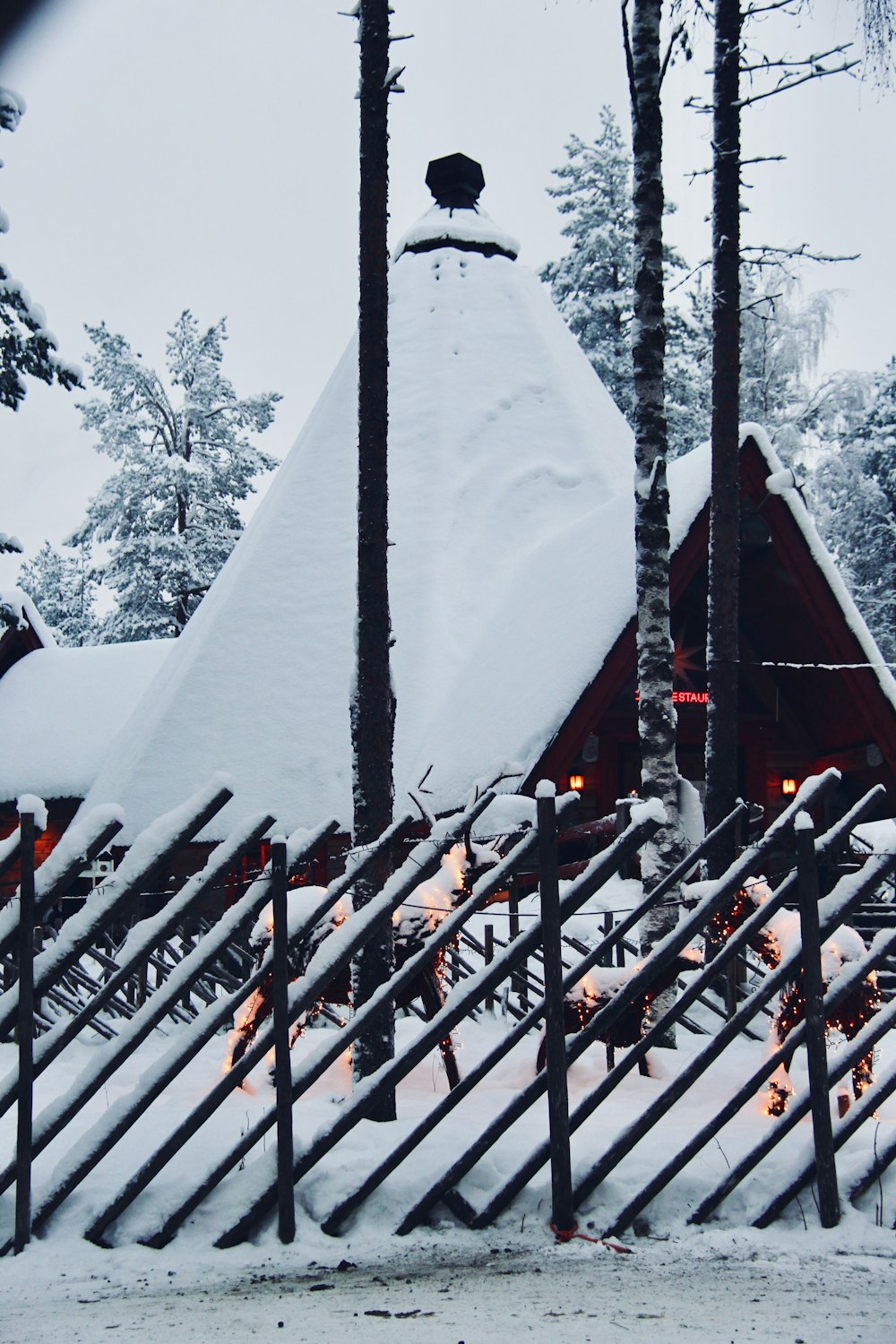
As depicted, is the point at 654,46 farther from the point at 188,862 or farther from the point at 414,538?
the point at 188,862

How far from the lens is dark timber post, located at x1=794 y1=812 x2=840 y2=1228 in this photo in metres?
4.34

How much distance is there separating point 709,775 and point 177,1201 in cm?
667

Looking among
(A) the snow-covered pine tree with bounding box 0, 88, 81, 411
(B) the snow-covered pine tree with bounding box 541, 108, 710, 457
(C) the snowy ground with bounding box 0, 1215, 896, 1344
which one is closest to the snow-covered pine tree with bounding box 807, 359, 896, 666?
(B) the snow-covered pine tree with bounding box 541, 108, 710, 457

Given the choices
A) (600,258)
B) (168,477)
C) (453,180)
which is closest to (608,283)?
(600,258)

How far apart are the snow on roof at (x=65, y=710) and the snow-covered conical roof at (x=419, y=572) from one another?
4.98m

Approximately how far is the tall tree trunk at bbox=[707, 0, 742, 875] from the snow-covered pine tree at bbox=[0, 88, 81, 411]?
7034 millimetres

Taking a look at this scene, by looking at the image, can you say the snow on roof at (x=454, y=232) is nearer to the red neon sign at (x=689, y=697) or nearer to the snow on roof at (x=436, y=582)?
the snow on roof at (x=436, y=582)

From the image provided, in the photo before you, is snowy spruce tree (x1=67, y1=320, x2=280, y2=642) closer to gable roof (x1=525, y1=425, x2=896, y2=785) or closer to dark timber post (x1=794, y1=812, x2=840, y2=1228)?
gable roof (x1=525, y1=425, x2=896, y2=785)

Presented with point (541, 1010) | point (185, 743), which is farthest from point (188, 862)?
point (541, 1010)

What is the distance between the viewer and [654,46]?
28.0 feet

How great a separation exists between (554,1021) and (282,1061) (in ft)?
3.59

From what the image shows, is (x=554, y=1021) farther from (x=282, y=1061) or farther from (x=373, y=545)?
(x=373, y=545)

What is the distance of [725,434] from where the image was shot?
992 cm

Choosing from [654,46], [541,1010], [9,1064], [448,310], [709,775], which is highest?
[448,310]
